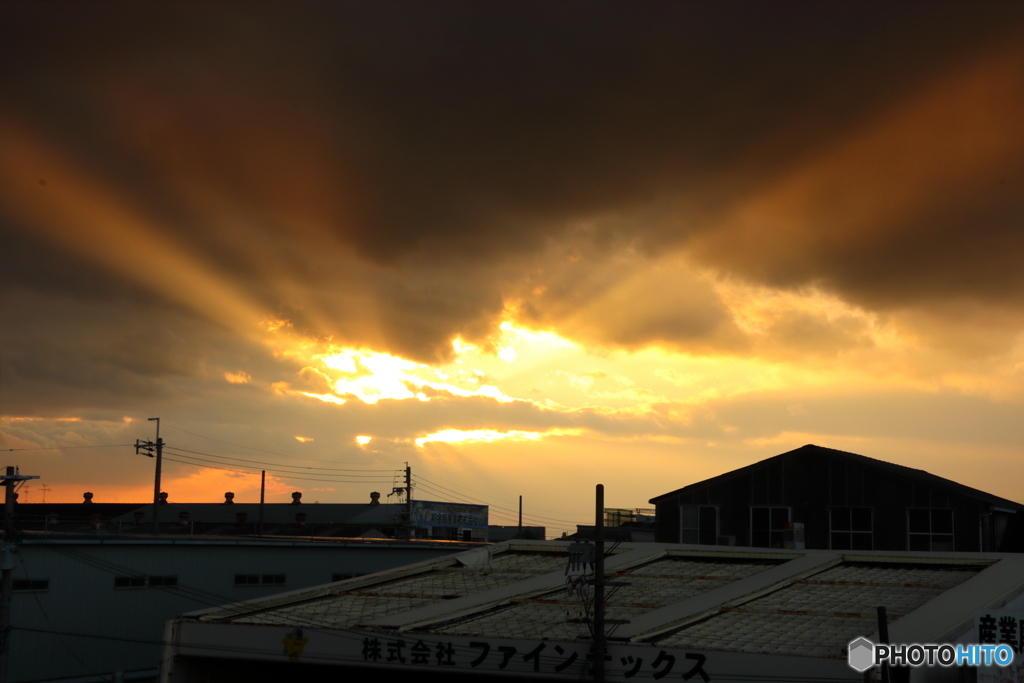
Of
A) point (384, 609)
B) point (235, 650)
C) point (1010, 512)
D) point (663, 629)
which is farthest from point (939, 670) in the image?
point (1010, 512)

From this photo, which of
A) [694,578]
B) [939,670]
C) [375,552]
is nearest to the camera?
[939,670]

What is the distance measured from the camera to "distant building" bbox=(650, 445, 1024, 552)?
138ft

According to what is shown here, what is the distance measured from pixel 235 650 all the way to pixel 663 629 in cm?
1240

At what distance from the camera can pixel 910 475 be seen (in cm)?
4338

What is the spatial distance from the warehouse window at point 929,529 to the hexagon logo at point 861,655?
2560 cm

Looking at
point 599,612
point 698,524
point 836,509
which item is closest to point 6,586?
point 599,612

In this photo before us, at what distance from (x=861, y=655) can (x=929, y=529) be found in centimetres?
Result: 2682

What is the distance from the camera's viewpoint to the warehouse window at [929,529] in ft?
138

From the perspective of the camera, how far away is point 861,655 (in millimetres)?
19141

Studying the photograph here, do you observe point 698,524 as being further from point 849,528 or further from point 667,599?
point 667,599

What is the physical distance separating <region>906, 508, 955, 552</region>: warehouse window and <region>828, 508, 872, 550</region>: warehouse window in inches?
78.1

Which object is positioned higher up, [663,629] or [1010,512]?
[1010,512]

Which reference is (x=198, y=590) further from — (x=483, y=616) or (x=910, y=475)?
(x=910, y=475)

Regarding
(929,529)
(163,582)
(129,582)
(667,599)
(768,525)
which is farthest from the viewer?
(768,525)
